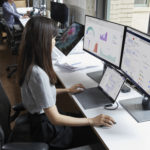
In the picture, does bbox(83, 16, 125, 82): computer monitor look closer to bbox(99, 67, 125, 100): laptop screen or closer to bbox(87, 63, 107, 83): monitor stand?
bbox(87, 63, 107, 83): monitor stand

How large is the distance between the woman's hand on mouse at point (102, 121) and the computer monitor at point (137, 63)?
162 millimetres

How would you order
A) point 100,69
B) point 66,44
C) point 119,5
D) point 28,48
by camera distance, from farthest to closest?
point 119,5
point 66,44
point 100,69
point 28,48

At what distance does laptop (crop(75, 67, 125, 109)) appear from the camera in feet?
4.36

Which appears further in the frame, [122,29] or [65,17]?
[65,17]

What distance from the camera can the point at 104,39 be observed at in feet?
5.31

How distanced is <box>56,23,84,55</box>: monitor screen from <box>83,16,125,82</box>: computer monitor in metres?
0.21

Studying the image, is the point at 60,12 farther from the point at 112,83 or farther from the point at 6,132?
the point at 6,132

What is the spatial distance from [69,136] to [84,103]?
0.75 feet

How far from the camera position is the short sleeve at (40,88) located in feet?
3.88

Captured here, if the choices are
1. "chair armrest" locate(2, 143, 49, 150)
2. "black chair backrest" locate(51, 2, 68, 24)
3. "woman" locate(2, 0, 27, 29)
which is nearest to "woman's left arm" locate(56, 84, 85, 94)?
"chair armrest" locate(2, 143, 49, 150)

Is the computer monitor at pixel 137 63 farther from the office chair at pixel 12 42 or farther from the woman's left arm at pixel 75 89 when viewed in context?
the office chair at pixel 12 42

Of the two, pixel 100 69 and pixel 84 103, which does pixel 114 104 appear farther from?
pixel 100 69

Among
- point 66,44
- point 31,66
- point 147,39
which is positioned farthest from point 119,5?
point 31,66

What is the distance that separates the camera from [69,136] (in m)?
1.39
